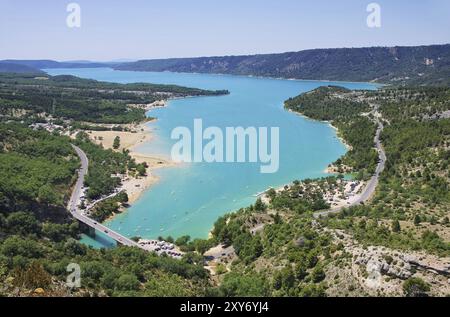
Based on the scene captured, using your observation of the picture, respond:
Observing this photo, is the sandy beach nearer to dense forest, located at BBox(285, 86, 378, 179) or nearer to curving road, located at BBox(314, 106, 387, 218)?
curving road, located at BBox(314, 106, 387, 218)

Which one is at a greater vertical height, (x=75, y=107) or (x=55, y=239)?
(x=75, y=107)

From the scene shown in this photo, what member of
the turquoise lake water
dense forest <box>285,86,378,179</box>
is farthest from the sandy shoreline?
dense forest <box>285,86,378,179</box>

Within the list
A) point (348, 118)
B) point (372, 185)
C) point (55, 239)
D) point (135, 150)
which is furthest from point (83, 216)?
point (348, 118)

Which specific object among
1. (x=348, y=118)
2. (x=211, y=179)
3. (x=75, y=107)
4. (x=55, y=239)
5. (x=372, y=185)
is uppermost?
(x=75, y=107)

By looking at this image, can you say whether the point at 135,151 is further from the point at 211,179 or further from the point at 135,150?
the point at 211,179

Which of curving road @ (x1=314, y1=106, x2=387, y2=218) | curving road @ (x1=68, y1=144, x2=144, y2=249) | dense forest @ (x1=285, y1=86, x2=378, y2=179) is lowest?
curving road @ (x1=68, y1=144, x2=144, y2=249)

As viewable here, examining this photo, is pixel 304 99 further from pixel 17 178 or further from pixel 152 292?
pixel 152 292
